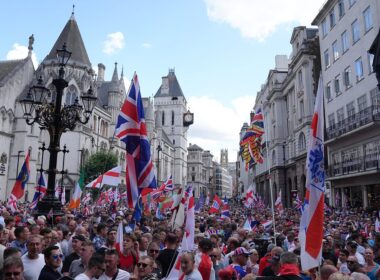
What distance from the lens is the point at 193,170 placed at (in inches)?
5768

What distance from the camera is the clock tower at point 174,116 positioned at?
387 ft

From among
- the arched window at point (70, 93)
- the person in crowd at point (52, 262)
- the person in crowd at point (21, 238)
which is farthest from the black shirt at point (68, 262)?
the arched window at point (70, 93)

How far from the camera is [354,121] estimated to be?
26984mm

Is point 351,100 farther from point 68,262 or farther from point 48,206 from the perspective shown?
point 68,262

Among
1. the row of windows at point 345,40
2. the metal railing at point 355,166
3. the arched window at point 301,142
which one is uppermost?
the row of windows at point 345,40

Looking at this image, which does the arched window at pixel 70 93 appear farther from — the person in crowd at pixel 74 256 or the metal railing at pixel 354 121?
the person in crowd at pixel 74 256

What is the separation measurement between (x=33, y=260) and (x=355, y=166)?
89.8 ft

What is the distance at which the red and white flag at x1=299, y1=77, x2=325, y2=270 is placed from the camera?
16.7ft

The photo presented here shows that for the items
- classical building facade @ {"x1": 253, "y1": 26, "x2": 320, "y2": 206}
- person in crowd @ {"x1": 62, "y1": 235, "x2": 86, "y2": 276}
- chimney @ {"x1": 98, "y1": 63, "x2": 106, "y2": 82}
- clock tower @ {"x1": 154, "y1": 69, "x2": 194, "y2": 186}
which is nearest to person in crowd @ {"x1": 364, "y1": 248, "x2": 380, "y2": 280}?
person in crowd @ {"x1": 62, "y1": 235, "x2": 86, "y2": 276}

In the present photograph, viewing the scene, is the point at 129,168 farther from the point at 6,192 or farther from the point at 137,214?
the point at 6,192

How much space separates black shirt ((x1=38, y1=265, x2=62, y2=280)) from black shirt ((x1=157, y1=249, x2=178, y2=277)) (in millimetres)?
1904

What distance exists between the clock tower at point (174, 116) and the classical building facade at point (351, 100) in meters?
84.6

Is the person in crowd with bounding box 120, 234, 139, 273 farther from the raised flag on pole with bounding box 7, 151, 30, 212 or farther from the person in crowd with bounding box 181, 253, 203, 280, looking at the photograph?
the raised flag on pole with bounding box 7, 151, 30, 212

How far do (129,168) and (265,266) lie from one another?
329 centimetres
